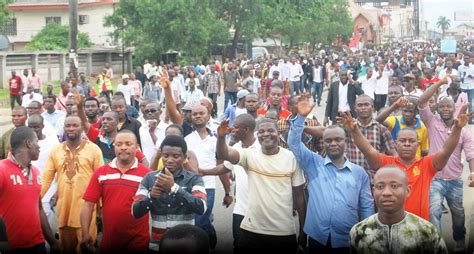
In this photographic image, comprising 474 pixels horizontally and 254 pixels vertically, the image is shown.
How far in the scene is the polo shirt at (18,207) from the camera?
240 inches

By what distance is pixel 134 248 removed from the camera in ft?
19.8

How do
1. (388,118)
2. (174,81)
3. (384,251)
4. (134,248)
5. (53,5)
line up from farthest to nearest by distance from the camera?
(53,5), (174,81), (388,118), (134,248), (384,251)

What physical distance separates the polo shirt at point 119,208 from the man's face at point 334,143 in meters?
1.39

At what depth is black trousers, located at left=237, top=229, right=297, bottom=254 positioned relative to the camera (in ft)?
20.7

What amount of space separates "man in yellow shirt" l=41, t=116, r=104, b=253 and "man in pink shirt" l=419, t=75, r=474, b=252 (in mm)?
2993

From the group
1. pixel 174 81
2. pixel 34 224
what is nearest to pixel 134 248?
pixel 34 224

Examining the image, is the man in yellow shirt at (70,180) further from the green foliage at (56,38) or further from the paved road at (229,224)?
the green foliage at (56,38)

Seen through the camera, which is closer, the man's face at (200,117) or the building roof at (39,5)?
the man's face at (200,117)

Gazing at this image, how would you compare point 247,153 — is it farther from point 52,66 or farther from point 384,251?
point 52,66

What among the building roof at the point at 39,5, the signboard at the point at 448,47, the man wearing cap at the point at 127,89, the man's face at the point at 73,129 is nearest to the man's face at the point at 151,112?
the man's face at the point at 73,129

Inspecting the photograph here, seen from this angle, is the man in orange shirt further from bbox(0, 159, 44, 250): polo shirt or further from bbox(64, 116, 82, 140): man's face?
bbox(0, 159, 44, 250): polo shirt

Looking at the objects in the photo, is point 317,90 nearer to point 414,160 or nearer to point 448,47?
point 448,47

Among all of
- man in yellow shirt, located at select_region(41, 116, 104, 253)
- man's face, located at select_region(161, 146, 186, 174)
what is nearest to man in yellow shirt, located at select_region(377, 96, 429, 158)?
man in yellow shirt, located at select_region(41, 116, 104, 253)

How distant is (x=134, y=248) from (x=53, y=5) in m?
49.6
